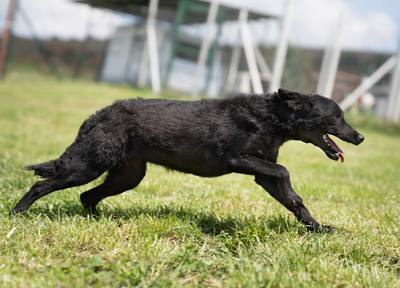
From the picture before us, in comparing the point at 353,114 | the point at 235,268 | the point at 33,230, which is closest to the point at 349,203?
the point at 235,268

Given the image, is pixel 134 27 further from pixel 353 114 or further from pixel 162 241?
pixel 162 241

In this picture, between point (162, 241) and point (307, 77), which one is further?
point (307, 77)

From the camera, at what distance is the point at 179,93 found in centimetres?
1347

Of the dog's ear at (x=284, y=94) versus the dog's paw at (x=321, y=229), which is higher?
the dog's ear at (x=284, y=94)

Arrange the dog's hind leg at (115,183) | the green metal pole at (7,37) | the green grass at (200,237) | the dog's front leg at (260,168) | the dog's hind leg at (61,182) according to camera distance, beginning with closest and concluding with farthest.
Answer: the green grass at (200,237)
the dog's front leg at (260,168)
the dog's hind leg at (61,182)
the dog's hind leg at (115,183)
the green metal pole at (7,37)

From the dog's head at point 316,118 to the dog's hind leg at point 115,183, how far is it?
1278 mm

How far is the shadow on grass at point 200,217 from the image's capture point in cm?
287

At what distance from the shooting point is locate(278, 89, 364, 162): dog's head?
2865mm

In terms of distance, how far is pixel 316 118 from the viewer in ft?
9.40

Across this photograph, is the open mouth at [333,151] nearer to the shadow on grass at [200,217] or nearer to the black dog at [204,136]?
the black dog at [204,136]

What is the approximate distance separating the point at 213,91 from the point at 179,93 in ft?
7.15

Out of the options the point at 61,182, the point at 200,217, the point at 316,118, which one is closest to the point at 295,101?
the point at 316,118

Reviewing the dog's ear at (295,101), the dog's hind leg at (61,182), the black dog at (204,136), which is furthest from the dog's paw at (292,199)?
the dog's hind leg at (61,182)

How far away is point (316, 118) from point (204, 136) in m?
0.85
